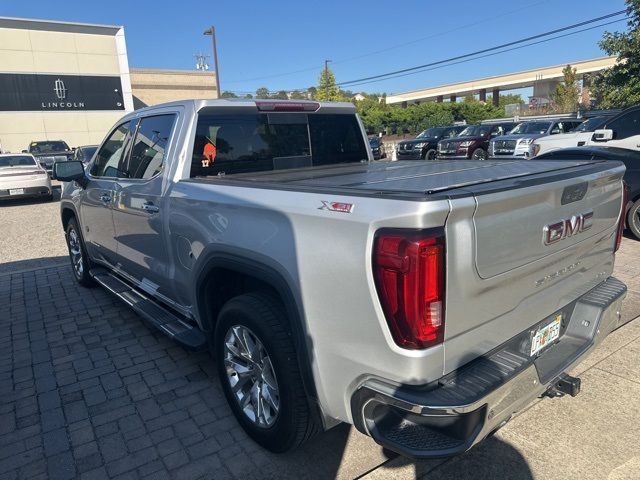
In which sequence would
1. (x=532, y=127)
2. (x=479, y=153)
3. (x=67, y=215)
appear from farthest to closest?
1. (x=479, y=153)
2. (x=532, y=127)
3. (x=67, y=215)

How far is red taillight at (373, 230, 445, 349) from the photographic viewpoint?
5.94 feet

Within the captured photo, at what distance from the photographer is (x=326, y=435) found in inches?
116

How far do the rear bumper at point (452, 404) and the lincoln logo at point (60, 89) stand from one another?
124 ft

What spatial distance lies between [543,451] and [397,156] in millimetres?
20722

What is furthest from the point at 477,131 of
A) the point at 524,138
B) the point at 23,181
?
the point at 23,181

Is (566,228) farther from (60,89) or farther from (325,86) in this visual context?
(325,86)

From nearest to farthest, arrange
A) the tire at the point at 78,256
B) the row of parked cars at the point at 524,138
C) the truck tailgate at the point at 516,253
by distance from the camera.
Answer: the truck tailgate at the point at 516,253, the tire at the point at 78,256, the row of parked cars at the point at 524,138

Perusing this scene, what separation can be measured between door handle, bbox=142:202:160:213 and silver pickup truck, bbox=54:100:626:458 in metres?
0.02

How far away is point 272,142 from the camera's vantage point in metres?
3.95

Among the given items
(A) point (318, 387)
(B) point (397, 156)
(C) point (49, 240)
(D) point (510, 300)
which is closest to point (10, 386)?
(A) point (318, 387)

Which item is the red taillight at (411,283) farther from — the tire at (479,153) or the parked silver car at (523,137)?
the tire at (479,153)

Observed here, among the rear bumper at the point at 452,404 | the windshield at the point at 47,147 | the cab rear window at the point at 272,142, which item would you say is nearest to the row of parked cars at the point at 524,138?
the cab rear window at the point at 272,142

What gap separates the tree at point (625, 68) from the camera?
15.7 m

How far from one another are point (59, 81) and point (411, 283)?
1504 inches
